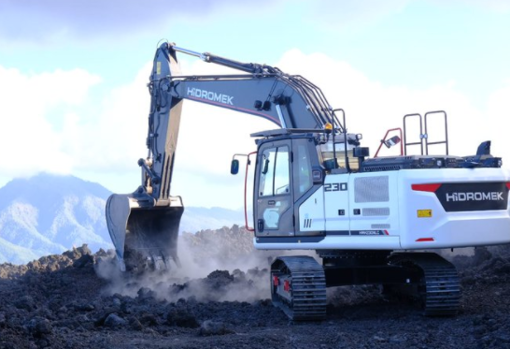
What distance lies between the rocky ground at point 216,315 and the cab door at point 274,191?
1344 mm

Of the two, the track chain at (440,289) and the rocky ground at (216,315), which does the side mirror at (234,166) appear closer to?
the rocky ground at (216,315)

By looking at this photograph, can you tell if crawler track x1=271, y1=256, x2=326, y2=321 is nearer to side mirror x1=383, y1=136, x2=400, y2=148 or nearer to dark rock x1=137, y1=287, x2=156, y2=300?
side mirror x1=383, y1=136, x2=400, y2=148

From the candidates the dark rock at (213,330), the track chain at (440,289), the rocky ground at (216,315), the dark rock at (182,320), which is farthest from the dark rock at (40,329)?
the track chain at (440,289)

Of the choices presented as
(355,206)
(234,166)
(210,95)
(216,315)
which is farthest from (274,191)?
(210,95)

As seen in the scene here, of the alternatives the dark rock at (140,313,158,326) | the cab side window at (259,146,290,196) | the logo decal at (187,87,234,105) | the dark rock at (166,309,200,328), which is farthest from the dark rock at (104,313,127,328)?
the logo decal at (187,87,234,105)

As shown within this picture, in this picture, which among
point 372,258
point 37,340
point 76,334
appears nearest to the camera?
point 37,340

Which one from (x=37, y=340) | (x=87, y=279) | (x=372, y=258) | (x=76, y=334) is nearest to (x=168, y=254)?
(x=87, y=279)

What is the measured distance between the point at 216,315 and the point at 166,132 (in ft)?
18.9

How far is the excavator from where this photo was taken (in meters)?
10.2

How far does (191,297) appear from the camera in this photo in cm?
1323

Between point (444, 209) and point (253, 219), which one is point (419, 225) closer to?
point (444, 209)

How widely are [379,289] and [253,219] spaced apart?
123 inches

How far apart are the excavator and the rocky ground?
0.52 meters

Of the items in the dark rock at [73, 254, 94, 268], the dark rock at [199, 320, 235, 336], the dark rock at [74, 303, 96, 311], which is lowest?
the dark rock at [199, 320, 235, 336]
